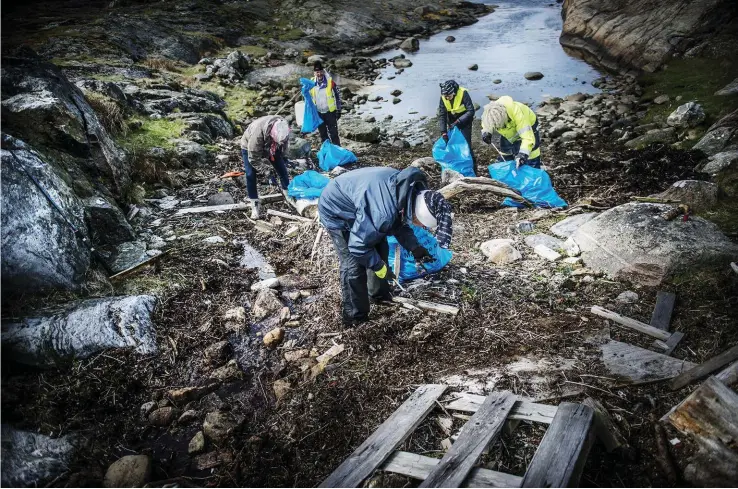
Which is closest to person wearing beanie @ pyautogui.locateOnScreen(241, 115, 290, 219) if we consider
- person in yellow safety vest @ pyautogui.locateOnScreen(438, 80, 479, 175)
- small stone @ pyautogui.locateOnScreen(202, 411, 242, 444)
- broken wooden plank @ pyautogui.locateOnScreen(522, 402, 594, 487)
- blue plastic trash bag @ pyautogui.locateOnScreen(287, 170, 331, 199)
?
blue plastic trash bag @ pyautogui.locateOnScreen(287, 170, 331, 199)

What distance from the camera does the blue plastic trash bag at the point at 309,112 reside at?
8.46 metres

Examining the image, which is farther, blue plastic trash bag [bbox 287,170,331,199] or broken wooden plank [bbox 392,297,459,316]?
blue plastic trash bag [bbox 287,170,331,199]

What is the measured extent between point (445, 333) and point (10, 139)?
14.4 feet

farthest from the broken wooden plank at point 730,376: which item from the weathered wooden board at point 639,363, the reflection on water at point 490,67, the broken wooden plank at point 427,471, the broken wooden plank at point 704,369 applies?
the reflection on water at point 490,67

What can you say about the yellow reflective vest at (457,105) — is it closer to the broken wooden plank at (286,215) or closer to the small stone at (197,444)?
the broken wooden plank at (286,215)

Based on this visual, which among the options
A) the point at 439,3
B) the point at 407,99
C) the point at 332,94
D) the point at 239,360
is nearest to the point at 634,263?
the point at 239,360

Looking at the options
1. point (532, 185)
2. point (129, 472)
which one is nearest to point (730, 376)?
point (129, 472)

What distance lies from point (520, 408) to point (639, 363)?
1.09m

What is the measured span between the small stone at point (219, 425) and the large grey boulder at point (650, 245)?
3778mm

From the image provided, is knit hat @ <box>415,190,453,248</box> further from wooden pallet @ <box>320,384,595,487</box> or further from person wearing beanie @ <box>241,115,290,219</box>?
person wearing beanie @ <box>241,115,290,219</box>

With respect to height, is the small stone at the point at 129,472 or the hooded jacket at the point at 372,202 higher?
the hooded jacket at the point at 372,202

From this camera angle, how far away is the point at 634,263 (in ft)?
14.7

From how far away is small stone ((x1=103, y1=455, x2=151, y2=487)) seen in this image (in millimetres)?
2844

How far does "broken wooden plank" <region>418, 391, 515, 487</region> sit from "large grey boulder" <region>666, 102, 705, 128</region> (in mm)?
8114
